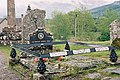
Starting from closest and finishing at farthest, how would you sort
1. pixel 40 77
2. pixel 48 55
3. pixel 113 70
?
pixel 40 77, pixel 48 55, pixel 113 70

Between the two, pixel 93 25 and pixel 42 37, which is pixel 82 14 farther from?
pixel 42 37

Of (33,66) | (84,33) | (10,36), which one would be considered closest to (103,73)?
(33,66)

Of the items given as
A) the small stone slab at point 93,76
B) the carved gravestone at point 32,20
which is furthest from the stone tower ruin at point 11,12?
the small stone slab at point 93,76

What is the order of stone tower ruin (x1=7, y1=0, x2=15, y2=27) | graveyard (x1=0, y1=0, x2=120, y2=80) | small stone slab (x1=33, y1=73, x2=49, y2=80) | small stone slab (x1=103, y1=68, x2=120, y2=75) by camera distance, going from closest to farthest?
1. small stone slab (x1=33, y1=73, x2=49, y2=80)
2. small stone slab (x1=103, y1=68, x2=120, y2=75)
3. graveyard (x1=0, y1=0, x2=120, y2=80)
4. stone tower ruin (x1=7, y1=0, x2=15, y2=27)

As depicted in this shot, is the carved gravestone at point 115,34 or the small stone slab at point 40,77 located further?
the carved gravestone at point 115,34

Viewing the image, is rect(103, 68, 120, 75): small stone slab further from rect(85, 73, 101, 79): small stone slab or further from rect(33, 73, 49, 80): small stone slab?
rect(33, 73, 49, 80): small stone slab

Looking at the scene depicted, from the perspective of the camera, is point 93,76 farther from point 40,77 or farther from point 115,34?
point 115,34

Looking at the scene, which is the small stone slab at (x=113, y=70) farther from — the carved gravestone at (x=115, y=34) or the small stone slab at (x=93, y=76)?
the carved gravestone at (x=115, y=34)

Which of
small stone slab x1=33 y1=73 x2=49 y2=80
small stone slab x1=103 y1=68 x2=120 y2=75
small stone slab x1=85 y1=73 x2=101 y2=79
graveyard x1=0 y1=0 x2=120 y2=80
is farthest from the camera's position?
graveyard x1=0 y1=0 x2=120 y2=80

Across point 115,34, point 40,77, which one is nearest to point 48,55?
point 40,77

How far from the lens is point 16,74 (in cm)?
1153

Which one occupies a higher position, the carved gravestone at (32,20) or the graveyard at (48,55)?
the carved gravestone at (32,20)

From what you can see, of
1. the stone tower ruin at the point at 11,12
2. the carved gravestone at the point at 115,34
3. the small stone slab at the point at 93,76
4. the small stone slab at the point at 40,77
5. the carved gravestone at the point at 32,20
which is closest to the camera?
the small stone slab at the point at 93,76

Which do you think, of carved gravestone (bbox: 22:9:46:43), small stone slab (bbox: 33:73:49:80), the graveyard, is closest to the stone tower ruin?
the graveyard
